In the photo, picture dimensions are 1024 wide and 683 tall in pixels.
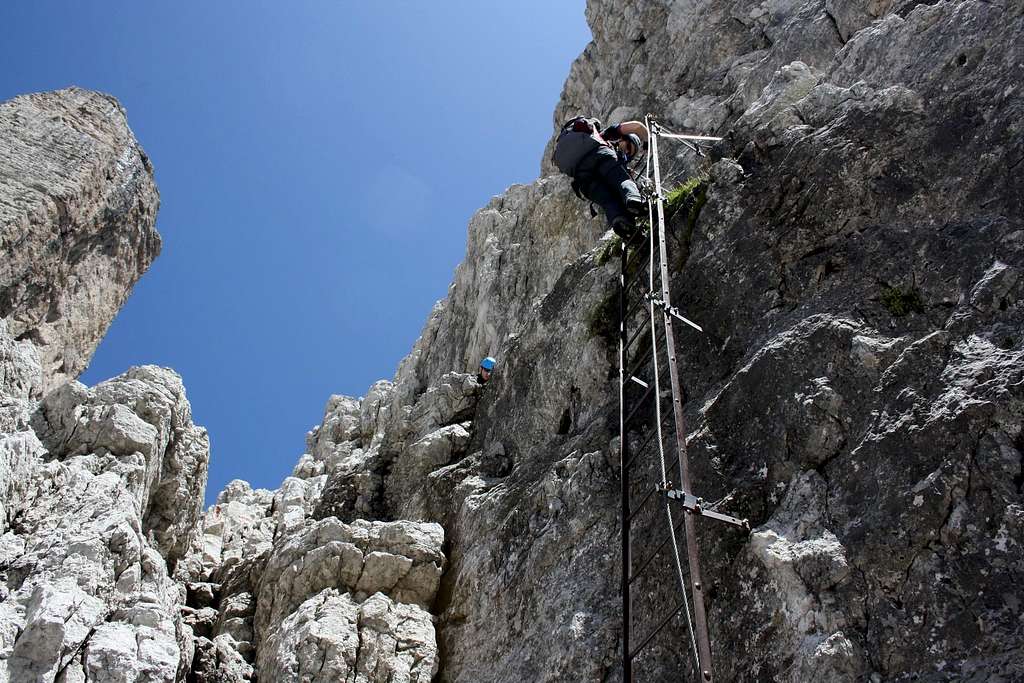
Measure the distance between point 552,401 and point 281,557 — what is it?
460 cm

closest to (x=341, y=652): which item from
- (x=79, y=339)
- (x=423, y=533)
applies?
(x=423, y=533)

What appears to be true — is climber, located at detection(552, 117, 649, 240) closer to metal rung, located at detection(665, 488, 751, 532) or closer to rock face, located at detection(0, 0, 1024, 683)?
rock face, located at detection(0, 0, 1024, 683)

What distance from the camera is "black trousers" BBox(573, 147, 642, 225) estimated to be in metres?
12.7

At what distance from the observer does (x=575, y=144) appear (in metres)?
13.3

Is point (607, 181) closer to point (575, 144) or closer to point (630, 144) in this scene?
point (575, 144)

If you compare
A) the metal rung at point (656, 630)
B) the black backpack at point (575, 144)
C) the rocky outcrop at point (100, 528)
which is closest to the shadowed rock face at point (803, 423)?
the metal rung at point (656, 630)

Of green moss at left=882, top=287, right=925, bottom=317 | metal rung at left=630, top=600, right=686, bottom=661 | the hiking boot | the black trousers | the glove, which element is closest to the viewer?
metal rung at left=630, top=600, right=686, bottom=661

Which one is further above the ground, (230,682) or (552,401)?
(552,401)

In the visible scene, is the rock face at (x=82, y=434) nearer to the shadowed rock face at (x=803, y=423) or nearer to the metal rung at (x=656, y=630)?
the shadowed rock face at (x=803, y=423)

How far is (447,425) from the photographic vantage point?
1623 centimetres

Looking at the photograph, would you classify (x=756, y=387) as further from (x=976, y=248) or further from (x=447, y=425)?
(x=447, y=425)

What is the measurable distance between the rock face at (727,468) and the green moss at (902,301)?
0.05m

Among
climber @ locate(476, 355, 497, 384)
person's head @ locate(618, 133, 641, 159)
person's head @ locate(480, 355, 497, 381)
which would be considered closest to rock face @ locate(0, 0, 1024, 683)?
climber @ locate(476, 355, 497, 384)

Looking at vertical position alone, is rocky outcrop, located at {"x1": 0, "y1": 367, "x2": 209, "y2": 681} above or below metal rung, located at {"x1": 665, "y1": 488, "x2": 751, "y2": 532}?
above
